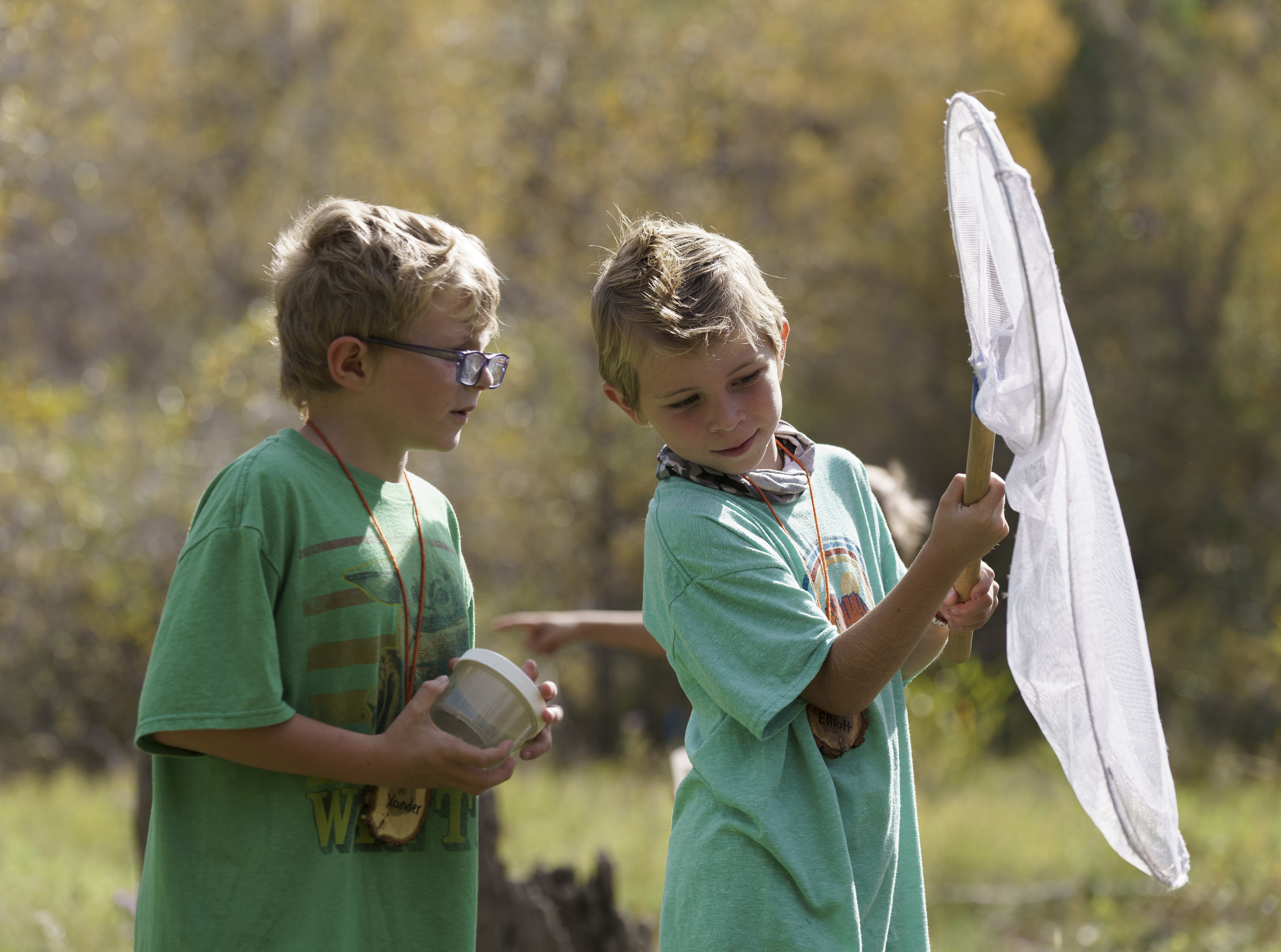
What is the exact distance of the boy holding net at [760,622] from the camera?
5.32 feet

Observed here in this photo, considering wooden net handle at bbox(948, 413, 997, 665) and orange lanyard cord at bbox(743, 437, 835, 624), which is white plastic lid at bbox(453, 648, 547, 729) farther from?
wooden net handle at bbox(948, 413, 997, 665)

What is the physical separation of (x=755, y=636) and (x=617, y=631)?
0.94 metres

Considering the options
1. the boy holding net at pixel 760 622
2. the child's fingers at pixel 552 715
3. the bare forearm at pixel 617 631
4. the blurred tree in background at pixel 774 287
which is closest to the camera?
the boy holding net at pixel 760 622

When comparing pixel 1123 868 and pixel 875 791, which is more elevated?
pixel 875 791

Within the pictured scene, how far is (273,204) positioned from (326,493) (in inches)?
549

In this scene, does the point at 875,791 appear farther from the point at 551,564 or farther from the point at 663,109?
the point at 663,109

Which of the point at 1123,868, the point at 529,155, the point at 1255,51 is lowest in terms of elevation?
the point at 1123,868

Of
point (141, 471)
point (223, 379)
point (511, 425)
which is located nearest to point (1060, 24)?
point (511, 425)

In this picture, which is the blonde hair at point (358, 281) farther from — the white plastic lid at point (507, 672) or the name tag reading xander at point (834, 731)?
the name tag reading xander at point (834, 731)

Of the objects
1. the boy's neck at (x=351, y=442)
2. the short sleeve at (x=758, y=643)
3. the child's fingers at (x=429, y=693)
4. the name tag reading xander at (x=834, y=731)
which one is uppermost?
the boy's neck at (x=351, y=442)

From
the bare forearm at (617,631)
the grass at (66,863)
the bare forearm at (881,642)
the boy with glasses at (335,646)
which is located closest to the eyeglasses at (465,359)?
the boy with glasses at (335,646)

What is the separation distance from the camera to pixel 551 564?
9406mm

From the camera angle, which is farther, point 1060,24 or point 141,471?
point 1060,24

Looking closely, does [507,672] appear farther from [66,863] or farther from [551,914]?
[66,863]
